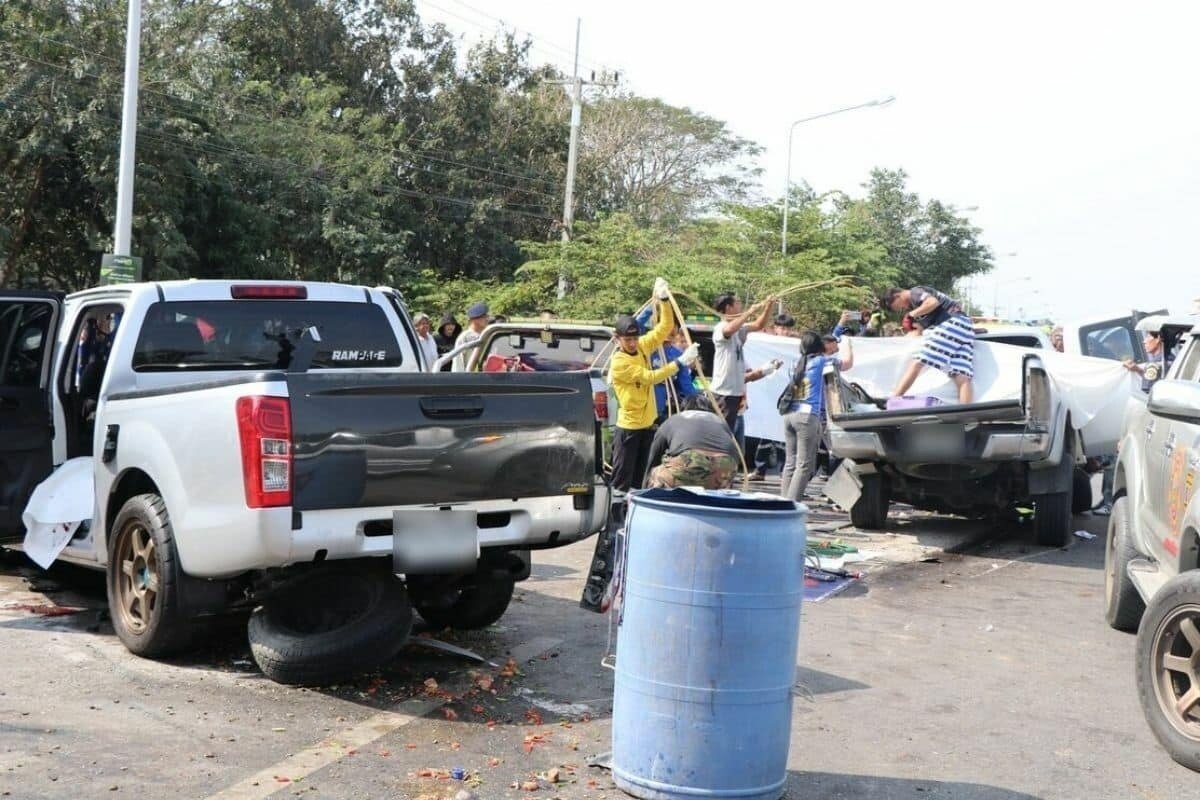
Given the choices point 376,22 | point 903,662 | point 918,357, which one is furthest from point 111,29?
point 903,662

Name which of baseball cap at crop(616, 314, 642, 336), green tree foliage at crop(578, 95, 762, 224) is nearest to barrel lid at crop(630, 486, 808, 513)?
baseball cap at crop(616, 314, 642, 336)

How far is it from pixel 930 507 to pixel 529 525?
608cm

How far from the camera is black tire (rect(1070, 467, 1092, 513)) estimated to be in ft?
39.9

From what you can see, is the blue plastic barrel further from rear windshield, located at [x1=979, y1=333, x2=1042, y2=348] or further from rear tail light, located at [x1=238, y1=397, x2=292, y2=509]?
rear windshield, located at [x1=979, y1=333, x2=1042, y2=348]

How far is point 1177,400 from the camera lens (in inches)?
217

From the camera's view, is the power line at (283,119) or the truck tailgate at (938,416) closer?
the truck tailgate at (938,416)

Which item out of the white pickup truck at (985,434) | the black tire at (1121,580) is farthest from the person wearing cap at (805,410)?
the black tire at (1121,580)

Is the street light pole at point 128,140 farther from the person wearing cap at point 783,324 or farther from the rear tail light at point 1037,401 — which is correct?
the rear tail light at point 1037,401

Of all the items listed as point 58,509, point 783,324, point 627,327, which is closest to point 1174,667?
point 58,509

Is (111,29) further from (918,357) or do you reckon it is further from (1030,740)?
(1030,740)

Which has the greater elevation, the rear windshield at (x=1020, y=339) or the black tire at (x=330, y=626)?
the rear windshield at (x=1020, y=339)

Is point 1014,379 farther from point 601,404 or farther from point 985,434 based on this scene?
point 601,404

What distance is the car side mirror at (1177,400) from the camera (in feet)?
17.6

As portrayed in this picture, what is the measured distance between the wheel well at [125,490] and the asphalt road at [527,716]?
0.66 metres
